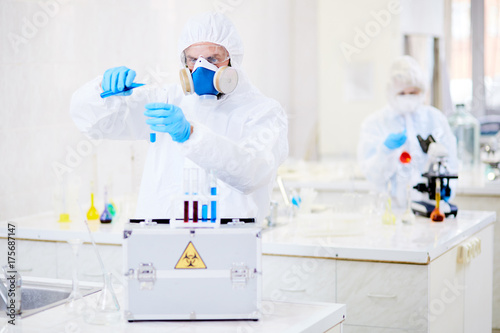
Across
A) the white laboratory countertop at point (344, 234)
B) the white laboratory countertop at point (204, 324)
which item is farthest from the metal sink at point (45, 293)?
the white laboratory countertop at point (344, 234)

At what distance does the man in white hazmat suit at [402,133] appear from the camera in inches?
149

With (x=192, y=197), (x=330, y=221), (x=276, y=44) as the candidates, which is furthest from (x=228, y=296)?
(x=276, y=44)

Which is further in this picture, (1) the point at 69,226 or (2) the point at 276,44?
(2) the point at 276,44

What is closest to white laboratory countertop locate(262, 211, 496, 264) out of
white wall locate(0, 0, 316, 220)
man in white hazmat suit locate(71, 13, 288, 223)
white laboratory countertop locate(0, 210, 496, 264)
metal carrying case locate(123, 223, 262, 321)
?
white laboratory countertop locate(0, 210, 496, 264)

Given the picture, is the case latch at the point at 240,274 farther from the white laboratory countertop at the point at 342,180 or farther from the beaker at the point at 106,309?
the white laboratory countertop at the point at 342,180

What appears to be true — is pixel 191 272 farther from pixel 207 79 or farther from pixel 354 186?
pixel 354 186

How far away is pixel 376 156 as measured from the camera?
12.4ft

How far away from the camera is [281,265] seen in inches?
108

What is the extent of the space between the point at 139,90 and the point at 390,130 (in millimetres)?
2013

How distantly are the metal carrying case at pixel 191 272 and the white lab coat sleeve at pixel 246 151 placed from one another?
0.88 feet

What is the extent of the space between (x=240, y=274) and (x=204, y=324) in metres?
0.16

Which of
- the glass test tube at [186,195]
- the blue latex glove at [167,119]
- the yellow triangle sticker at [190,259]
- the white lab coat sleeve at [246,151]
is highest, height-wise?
the blue latex glove at [167,119]

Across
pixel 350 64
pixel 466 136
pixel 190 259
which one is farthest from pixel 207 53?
pixel 350 64

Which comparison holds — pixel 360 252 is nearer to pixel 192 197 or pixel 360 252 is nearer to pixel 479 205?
pixel 192 197
